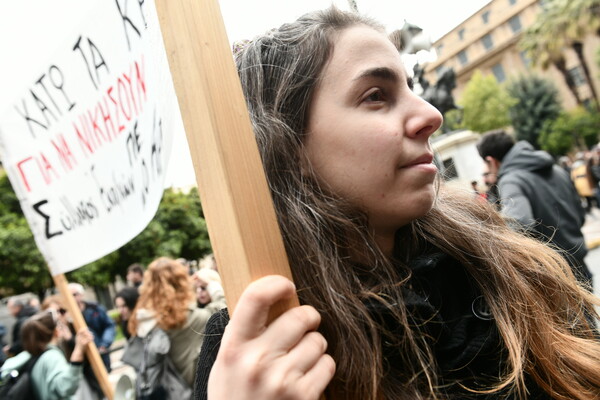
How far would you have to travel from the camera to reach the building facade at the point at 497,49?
117 ft

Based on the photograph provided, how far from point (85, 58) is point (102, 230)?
0.60 m

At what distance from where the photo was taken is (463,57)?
47.2 metres

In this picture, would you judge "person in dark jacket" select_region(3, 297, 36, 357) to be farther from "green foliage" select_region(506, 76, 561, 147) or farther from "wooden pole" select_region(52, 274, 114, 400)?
"green foliage" select_region(506, 76, 561, 147)

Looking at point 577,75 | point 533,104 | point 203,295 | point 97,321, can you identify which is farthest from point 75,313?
point 577,75

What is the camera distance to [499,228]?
1.42m

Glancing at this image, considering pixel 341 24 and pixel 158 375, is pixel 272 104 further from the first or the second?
pixel 158 375

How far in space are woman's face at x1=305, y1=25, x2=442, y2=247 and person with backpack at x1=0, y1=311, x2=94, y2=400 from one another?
2637mm

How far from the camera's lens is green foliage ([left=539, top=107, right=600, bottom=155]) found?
30375mm

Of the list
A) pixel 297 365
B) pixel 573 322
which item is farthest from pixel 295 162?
pixel 573 322

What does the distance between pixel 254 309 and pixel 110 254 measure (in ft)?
85.2

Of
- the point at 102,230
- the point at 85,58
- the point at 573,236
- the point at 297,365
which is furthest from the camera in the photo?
the point at 573,236

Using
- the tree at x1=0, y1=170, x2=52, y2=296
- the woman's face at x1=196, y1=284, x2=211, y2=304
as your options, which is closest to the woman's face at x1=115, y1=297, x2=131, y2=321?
the woman's face at x1=196, y1=284, x2=211, y2=304

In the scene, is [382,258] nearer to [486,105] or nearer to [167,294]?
[167,294]

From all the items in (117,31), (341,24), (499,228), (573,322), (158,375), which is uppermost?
(117,31)
